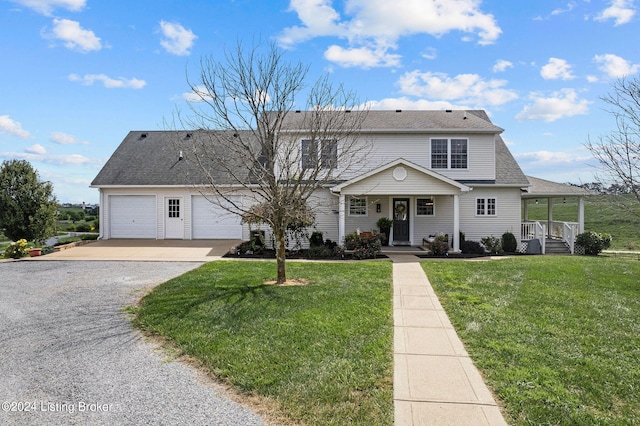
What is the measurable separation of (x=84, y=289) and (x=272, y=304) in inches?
196

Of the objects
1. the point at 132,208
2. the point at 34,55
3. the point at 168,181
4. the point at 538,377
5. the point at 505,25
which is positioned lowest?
the point at 538,377

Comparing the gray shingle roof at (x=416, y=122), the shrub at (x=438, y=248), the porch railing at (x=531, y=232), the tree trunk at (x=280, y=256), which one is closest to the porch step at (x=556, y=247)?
the porch railing at (x=531, y=232)

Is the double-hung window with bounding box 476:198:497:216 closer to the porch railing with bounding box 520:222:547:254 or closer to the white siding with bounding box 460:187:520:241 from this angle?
the white siding with bounding box 460:187:520:241

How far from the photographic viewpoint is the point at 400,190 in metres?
15.6

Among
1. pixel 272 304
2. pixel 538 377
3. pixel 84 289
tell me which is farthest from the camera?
pixel 84 289

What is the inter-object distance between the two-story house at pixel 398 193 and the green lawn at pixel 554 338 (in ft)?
21.7

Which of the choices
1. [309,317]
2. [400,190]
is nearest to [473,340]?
[309,317]

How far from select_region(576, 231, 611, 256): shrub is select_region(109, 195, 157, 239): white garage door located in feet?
66.2

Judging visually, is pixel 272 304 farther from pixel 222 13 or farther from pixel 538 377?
pixel 222 13

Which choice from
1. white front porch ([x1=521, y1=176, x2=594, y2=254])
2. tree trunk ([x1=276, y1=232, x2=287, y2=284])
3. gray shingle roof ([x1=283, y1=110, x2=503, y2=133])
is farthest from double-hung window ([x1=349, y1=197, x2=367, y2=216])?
tree trunk ([x1=276, y1=232, x2=287, y2=284])

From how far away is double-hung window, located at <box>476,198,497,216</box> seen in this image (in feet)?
58.3

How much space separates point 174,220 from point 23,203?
236 inches

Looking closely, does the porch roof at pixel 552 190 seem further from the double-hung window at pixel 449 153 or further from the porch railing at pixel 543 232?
the double-hung window at pixel 449 153

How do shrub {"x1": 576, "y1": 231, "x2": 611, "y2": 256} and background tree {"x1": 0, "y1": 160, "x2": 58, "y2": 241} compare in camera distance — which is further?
shrub {"x1": 576, "y1": 231, "x2": 611, "y2": 256}
